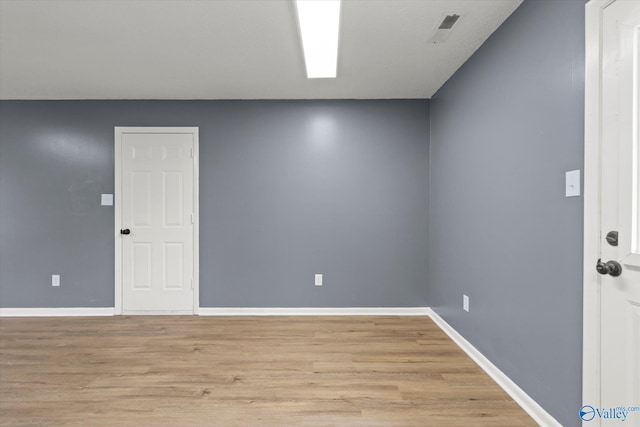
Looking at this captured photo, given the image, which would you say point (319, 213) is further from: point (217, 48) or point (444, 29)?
point (444, 29)

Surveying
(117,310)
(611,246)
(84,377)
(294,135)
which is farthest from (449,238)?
(117,310)

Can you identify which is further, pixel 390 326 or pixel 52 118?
pixel 52 118

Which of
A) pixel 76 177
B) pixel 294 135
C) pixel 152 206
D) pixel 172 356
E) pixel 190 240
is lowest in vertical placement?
pixel 172 356

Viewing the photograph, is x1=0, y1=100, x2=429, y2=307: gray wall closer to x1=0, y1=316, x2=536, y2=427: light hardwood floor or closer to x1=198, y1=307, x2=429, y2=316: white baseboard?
x1=198, y1=307, x2=429, y2=316: white baseboard

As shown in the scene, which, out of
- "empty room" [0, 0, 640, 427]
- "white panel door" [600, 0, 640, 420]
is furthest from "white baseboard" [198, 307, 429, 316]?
"white panel door" [600, 0, 640, 420]

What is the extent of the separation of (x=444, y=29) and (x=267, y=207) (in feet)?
7.97

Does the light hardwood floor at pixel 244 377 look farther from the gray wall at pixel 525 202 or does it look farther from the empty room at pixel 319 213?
the gray wall at pixel 525 202

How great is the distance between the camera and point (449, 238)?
10.3 feet

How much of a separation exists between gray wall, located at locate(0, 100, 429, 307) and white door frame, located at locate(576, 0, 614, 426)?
2.22 m

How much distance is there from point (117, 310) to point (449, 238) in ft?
12.5

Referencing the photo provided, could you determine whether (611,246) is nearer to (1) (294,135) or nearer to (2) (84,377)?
(1) (294,135)

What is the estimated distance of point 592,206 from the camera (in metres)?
1.44
